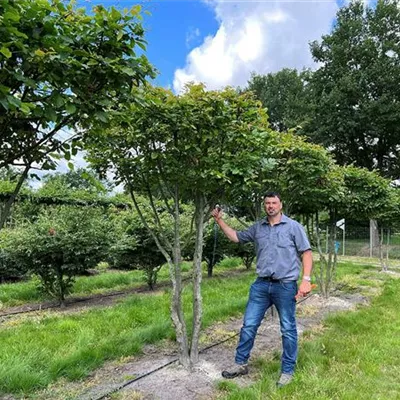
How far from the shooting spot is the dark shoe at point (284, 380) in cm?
333

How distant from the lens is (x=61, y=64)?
1.66 meters

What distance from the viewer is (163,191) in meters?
3.92

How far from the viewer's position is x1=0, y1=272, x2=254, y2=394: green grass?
3414mm

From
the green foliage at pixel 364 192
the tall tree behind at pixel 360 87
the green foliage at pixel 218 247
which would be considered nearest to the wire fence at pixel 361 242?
the tall tree behind at pixel 360 87

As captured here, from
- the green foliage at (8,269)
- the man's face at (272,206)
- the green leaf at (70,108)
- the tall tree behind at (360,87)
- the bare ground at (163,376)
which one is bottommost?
the bare ground at (163,376)

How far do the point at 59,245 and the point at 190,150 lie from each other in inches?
165

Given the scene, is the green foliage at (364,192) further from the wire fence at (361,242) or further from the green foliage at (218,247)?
the wire fence at (361,242)

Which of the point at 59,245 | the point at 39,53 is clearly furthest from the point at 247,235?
the point at 59,245

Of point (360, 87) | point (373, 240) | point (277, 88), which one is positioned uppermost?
point (277, 88)

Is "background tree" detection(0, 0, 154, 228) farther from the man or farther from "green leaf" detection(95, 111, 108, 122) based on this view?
the man

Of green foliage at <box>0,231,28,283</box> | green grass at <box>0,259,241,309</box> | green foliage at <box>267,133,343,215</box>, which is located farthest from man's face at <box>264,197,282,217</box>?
green foliage at <box>0,231,28,283</box>

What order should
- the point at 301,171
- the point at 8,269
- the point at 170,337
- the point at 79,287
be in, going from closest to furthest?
the point at 170,337, the point at 301,171, the point at 79,287, the point at 8,269

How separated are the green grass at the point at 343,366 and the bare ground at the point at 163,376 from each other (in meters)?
0.23

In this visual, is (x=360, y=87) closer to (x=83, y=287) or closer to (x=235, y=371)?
(x=83, y=287)
